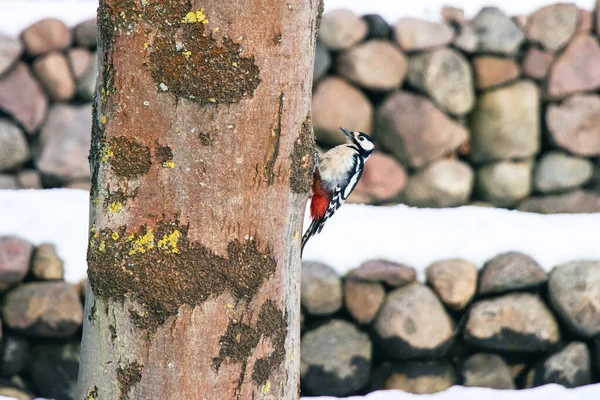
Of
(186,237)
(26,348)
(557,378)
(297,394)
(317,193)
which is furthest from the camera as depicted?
(557,378)

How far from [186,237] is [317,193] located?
1.77 m

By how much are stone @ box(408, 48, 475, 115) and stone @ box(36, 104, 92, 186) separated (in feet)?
6.70

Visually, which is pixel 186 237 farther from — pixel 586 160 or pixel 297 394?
pixel 586 160

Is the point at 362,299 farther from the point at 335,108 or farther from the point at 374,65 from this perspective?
the point at 374,65

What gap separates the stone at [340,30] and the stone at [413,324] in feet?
5.03

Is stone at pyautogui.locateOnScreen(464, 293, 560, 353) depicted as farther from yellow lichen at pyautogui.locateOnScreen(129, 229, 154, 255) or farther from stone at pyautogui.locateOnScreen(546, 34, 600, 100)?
yellow lichen at pyautogui.locateOnScreen(129, 229, 154, 255)

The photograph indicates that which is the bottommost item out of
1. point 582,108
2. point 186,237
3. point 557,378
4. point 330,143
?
point 557,378

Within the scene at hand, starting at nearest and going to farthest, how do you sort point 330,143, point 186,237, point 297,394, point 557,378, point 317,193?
point 186,237, point 297,394, point 317,193, point 557,378, point 330,143

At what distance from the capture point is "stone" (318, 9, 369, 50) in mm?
4730

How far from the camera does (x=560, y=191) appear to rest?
5152 millimetres

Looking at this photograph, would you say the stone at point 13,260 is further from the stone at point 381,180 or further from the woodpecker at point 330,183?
the stone at point 381,180

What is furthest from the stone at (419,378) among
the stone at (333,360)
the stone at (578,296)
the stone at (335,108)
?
the stone at (335,108)

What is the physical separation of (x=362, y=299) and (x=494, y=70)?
175 cm

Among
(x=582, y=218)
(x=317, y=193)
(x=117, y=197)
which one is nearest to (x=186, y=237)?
(x=117, y=197)
